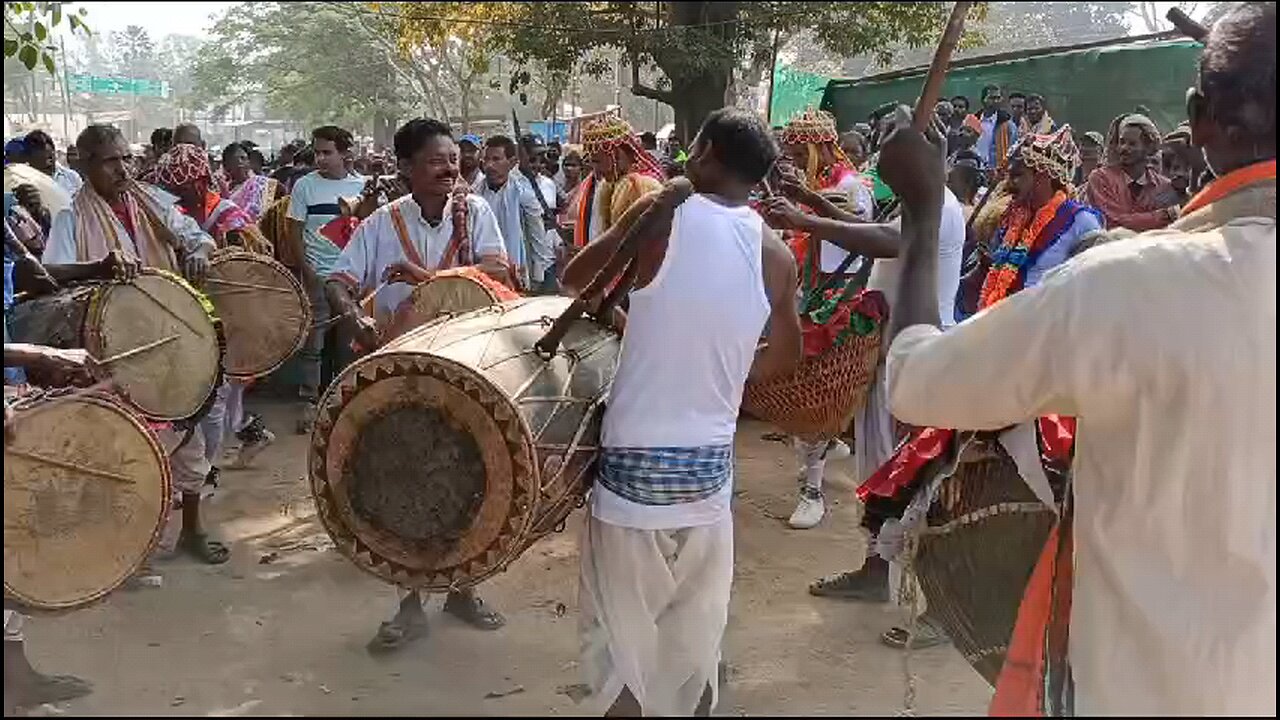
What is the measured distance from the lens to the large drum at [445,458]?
3.14m

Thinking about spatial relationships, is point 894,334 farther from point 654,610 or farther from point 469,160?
point 469,160

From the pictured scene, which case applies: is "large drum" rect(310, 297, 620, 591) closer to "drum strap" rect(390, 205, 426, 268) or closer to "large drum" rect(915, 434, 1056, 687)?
"large drum" rect(915, 434, 1056, 687)

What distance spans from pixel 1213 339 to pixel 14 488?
9.24ft

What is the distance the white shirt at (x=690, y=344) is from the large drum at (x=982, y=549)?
3.11 feet

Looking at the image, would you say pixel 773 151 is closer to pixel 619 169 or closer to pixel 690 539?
pixel 690 539

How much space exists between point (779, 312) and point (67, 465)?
1925 mm

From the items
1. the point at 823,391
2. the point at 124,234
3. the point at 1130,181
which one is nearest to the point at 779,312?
the point at 823,391

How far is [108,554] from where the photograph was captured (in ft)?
11.0

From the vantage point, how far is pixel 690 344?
3125 millimetres

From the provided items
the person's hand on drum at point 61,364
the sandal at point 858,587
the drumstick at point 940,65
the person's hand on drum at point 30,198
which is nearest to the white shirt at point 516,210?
the person's hand on drum at point 30,198

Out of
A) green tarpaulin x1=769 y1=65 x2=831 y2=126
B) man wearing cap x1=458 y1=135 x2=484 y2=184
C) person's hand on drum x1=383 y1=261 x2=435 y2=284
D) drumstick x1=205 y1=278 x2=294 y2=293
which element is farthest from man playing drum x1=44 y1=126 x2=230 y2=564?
green tarpaulin x1=769 y1=65 x2=831 y2=126

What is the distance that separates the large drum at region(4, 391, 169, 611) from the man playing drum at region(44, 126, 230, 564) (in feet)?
4.26

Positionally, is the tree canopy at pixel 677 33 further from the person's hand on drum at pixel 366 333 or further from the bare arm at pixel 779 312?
the bare arm at pixel 779 312

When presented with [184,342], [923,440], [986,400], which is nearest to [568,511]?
[923,440]
